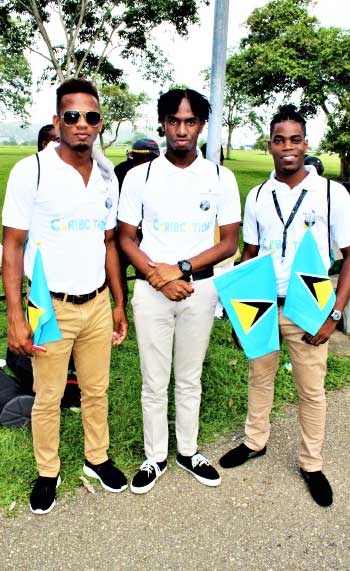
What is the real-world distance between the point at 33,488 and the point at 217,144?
3.63m

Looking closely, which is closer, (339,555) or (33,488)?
(339,555)

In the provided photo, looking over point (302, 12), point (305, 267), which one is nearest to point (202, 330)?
point (305, 267)

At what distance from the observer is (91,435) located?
3.11 m

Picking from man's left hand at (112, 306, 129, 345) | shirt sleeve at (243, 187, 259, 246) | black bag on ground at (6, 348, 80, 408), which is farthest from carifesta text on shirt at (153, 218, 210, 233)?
black bag on ground at (6, 348, 80, 408)

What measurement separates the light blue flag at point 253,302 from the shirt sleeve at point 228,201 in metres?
0.28

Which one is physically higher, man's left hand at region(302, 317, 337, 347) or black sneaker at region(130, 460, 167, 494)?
man's left hand at region(302, 317, 337, 347)

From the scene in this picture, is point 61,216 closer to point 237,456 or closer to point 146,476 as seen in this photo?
point 146,476

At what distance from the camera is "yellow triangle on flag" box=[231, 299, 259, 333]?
294cm

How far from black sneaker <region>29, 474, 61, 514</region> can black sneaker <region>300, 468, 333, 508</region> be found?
1.56 m

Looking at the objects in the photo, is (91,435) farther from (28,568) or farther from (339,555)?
(339,555)

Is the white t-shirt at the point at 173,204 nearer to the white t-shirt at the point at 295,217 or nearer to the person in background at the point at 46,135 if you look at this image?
the white t-shirt at the point at 295,217

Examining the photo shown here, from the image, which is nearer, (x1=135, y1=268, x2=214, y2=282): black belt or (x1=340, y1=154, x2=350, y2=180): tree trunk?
(x1=135, y1=268, x2=214, y2=282): black belt

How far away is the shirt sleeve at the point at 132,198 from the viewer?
2768mm

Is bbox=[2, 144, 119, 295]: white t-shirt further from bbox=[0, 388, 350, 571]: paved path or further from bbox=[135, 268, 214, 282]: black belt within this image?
bbox=[0, 388, 350, 571]: paved path
